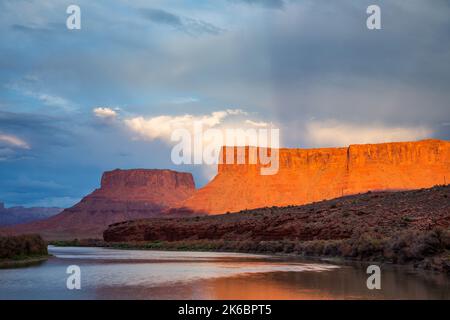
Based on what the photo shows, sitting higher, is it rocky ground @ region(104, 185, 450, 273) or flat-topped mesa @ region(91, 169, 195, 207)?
flat-topped mesa @ region(91, 169, 195, 207)

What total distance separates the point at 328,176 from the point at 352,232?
7507cm

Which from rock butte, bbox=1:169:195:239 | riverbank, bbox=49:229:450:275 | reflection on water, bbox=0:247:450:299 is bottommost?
reflection on water, bbox=0:247:450:299

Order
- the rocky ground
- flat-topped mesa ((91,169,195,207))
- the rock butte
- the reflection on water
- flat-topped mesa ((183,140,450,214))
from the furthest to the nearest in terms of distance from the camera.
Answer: flat-topped mesa ((91,169,195,207))
the rock butte
flat-topped mesa ((183,140,450,214))
the rocky ground
the reflection on water

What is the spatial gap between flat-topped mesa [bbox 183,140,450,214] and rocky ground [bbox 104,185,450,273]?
44870mm

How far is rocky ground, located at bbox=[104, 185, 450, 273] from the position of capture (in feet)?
84.3

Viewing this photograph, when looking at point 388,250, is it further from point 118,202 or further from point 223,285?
point 118,202

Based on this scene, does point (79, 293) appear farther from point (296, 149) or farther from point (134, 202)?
point (134, 202)

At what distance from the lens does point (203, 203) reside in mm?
117188

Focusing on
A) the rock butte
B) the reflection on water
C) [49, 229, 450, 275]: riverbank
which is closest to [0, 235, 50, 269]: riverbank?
the reflection on water

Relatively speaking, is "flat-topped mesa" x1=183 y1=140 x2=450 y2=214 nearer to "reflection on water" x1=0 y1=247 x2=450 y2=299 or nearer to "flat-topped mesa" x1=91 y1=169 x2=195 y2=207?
"flat-topped mesa" x1=91 y1=169 x2=195 y2=207

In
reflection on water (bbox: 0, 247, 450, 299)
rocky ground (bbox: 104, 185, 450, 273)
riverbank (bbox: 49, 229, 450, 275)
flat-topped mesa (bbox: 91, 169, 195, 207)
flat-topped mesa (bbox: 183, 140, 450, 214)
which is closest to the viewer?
reflection on water (bbox: 0, 247, 450, 299)

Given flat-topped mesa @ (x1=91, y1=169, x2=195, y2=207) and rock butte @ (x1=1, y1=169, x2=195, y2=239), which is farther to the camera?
flat-topped mesa @ (x1=91, y1=169, x2=195, y2=207)

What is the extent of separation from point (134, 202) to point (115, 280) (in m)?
138

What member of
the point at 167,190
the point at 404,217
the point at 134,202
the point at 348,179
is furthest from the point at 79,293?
the point at 167,190
